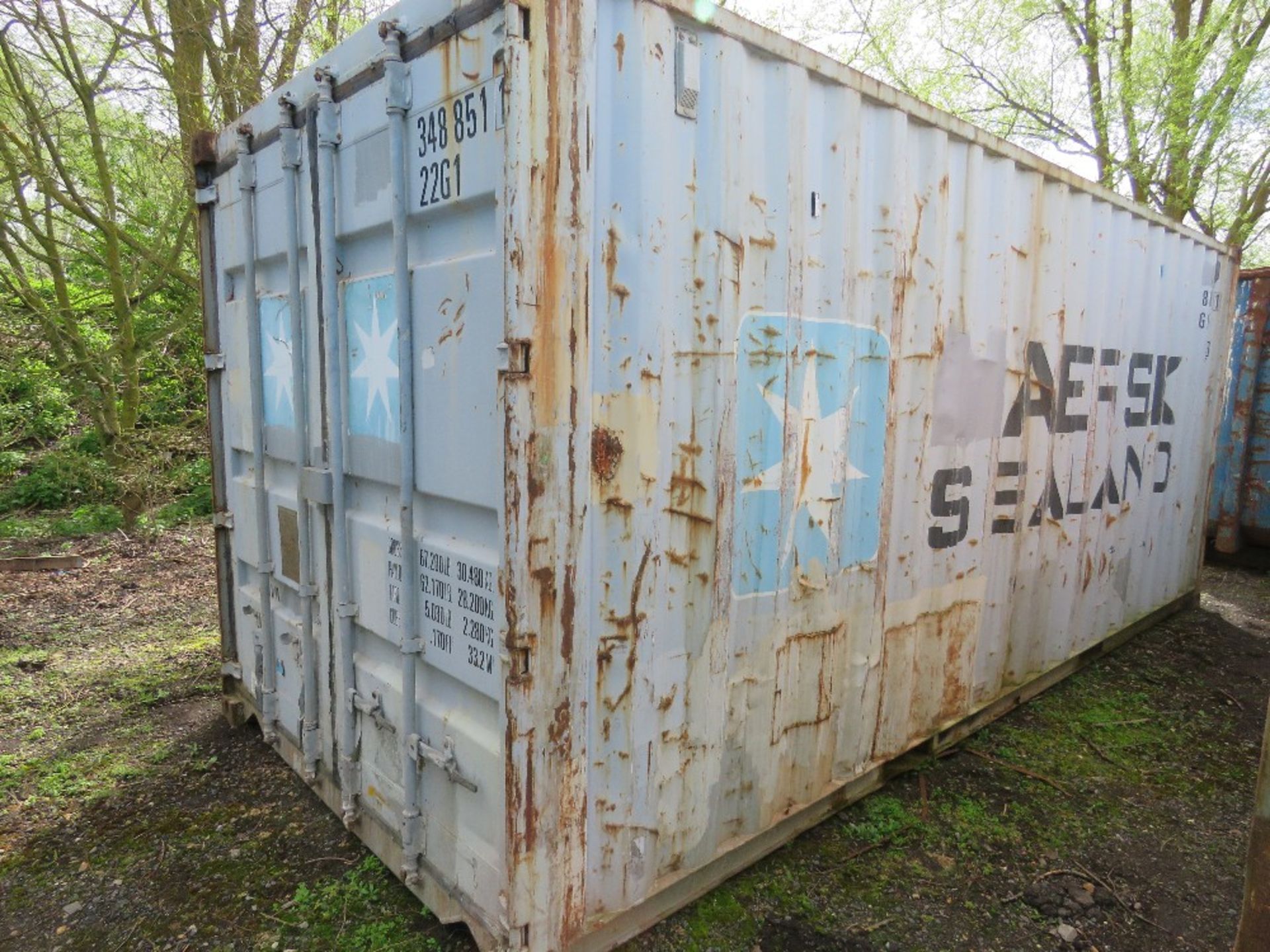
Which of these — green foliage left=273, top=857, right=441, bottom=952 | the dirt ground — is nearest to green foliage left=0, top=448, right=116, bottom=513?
the dirt ground

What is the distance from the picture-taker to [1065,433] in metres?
4.18

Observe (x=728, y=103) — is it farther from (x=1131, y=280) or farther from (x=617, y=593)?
(x=1131, y=280)

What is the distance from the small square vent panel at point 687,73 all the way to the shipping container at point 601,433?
0.05ft

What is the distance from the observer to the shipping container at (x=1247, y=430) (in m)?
7.20

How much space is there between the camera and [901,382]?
3.04 meters

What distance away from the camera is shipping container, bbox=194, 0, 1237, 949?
6.61 ft

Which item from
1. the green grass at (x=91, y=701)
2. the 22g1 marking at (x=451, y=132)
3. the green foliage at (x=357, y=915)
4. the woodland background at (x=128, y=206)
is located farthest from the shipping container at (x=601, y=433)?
the woodland background at (x=128, y=206)

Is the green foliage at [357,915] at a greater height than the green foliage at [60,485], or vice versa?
the green foliage at [60,485]

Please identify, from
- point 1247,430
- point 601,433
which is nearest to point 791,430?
point 601,433

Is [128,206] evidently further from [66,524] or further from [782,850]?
[782,850]

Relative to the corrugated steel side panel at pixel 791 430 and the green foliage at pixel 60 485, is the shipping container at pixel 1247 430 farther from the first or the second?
the green foliage at pixel 60 485

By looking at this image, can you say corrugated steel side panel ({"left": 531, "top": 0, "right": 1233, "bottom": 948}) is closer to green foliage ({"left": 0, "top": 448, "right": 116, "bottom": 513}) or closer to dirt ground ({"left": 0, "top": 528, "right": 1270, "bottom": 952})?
dirt ground ({"left": 0, "top": 528, "right": 1270, "bottom": 952})

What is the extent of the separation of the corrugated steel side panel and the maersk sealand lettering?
2 cm

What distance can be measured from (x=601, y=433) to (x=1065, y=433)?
324 cm
